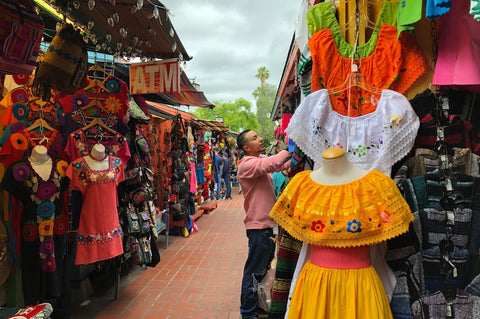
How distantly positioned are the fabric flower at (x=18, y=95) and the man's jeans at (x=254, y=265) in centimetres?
244

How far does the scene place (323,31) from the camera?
1.93 m

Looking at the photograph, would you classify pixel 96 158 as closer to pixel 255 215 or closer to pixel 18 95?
pixel 18 95

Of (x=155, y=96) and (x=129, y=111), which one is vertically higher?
(x=155, y=96)

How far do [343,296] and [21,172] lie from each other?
254 cm

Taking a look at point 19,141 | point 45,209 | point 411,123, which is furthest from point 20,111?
point 411,123

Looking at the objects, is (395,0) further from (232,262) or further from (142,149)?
(232,262)

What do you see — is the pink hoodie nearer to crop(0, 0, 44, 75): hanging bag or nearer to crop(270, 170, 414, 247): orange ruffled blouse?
crop(270, 170, 414, 247): orange ruffled blouse

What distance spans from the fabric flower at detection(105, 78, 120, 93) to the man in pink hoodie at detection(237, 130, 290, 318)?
4.72 ft

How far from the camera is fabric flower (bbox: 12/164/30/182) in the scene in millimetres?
2611

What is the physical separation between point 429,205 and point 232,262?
14.7 ft

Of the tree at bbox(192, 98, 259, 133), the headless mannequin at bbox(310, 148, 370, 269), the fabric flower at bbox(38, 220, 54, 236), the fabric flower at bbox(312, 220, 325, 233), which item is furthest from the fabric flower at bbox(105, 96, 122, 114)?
the tree at bbox(192, 98, 259, 133)

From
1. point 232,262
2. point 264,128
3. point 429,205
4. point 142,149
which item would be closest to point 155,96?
point 142,149

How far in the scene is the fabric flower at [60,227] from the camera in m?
2.93

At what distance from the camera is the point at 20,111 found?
111 inches
